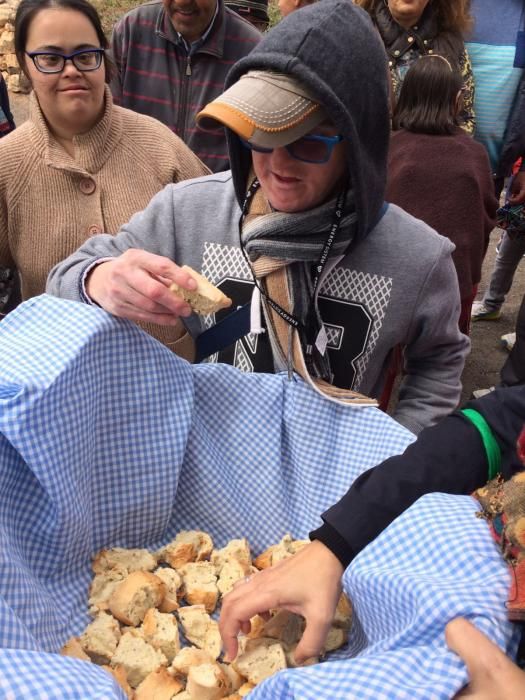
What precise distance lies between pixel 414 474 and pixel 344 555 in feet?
0.49

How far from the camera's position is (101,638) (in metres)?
1.12

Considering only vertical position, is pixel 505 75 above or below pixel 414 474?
above

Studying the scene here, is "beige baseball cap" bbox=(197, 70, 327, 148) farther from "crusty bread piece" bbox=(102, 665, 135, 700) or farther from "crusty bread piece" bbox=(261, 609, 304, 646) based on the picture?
"crusty bread piece" bbox=(102, 665, 135, 700)

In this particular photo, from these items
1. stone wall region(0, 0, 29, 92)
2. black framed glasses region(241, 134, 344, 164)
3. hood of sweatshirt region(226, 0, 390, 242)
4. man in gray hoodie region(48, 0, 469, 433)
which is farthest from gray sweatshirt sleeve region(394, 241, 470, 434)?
stone wall region(0, 0, 29, 92)

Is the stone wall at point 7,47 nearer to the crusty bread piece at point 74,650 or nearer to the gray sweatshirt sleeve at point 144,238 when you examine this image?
the gray sweatshirt sleeve at point 144,238

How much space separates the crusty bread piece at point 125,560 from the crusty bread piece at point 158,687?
0.63 ft

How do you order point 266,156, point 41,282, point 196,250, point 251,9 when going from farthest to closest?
point 251,9 → point 41,282 → point 196,250 → point 266,156

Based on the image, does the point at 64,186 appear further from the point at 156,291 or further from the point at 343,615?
the point at 343,615

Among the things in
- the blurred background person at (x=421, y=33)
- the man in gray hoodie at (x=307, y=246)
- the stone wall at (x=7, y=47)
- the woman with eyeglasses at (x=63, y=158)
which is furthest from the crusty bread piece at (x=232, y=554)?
the stone wall at (x=7, y=47)

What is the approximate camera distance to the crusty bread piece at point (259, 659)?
1.05m

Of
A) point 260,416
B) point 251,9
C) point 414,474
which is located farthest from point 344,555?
point 251,9

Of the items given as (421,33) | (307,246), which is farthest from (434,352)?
(421,33)

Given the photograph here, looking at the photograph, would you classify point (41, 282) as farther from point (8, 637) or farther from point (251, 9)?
point (251, 9)

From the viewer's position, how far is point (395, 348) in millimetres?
1551
